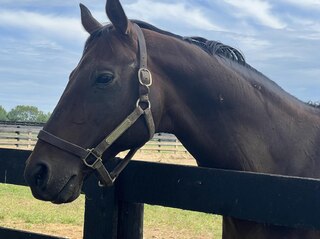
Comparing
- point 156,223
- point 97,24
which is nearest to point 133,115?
point 97,24

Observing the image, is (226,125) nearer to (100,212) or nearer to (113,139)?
(113,139)

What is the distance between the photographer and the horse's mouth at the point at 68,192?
2.78 meters

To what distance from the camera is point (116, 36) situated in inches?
123

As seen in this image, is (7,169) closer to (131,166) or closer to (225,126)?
(131,166)

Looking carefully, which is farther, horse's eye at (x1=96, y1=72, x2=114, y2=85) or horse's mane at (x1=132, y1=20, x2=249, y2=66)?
horse's mane at (x1=132, y1=20, x2=249, y2=66)

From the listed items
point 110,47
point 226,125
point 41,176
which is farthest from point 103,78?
point 226,125

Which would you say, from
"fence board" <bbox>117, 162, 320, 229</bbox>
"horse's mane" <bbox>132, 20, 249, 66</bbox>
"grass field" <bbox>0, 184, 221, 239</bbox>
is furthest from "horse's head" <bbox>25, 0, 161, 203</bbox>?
"grass field" <bbox>0, 184, 221, 239</bbox>

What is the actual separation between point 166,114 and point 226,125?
409 mm

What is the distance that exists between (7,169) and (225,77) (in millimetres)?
1861

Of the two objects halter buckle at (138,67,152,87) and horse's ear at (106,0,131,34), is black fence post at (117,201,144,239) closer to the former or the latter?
halter buckle at (138,67,152,87)

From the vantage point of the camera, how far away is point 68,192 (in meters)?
2.79

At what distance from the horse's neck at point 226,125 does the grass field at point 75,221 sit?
435 cm

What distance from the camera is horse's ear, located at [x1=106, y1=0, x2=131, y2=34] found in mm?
3033

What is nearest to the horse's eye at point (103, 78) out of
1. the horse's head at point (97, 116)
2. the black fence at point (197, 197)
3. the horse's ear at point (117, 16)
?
the horse's head at point (97, 116)
